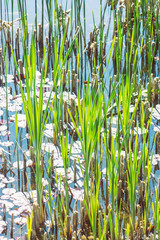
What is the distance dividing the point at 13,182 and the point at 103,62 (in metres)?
1.77

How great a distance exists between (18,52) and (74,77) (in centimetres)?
91

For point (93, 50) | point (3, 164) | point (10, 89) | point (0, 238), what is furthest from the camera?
point (93, 50)

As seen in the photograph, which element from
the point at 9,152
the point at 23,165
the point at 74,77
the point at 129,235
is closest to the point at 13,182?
the point at 23,165

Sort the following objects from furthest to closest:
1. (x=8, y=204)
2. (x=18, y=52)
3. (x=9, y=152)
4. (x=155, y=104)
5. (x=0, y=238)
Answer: (x=18, y=52) → (x=155, y=104) → (x=9, y=152) → (x=8, y=204) → (x=0, y=238)

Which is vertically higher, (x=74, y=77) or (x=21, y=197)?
(x=74, y=77)

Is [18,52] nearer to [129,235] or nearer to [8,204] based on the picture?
[8,204]

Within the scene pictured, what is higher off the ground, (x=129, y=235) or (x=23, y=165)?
(x=23, y=165)

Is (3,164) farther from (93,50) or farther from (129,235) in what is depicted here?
(93,50)

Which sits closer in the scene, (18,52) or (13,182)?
(13,182)

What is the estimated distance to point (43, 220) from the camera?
84.1 inches

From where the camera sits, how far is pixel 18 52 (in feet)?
12.8

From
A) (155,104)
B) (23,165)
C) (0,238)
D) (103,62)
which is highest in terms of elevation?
(103,62)

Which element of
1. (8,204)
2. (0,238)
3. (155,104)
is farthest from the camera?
(155,104)

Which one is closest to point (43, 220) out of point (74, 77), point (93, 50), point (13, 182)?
point (13, 182)
